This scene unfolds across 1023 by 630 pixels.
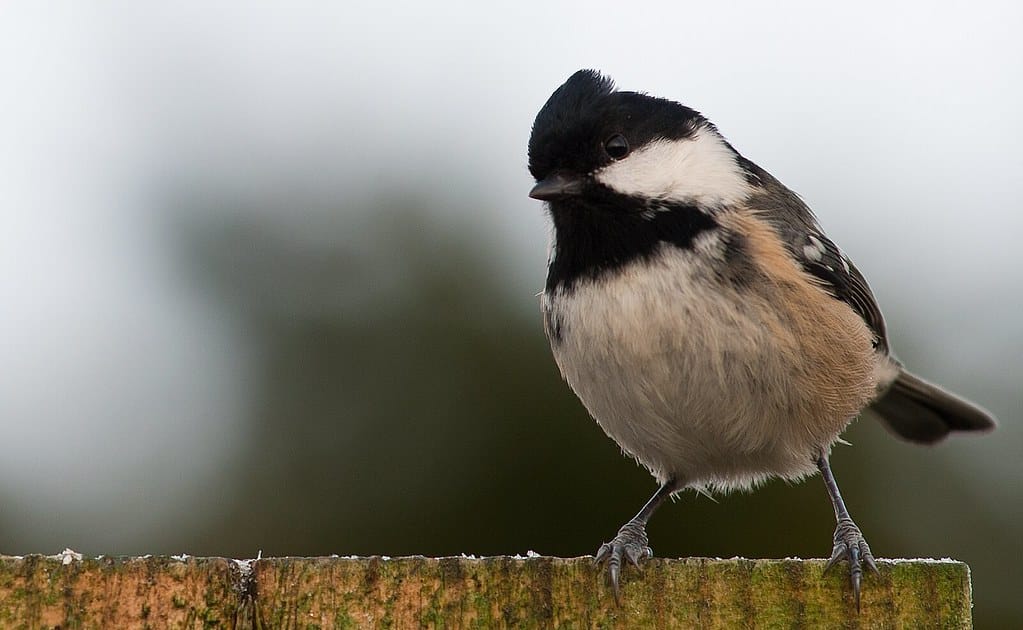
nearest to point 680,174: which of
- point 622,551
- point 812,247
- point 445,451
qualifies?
point 812,247

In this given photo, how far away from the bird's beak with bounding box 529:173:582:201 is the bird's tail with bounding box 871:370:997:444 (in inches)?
76.2

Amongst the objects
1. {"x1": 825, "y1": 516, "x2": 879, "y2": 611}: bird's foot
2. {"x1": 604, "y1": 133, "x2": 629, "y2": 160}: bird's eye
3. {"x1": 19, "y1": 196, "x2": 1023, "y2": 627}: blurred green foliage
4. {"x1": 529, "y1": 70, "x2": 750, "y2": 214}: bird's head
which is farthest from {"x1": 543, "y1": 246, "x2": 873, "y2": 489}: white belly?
{"x1": 19, "y1": 196, "x2": 1023, "y2": 627}: blurred green foliage

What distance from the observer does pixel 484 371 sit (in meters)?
6.92

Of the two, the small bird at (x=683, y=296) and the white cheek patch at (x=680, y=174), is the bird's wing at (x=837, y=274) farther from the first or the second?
the white cheek patch at (x=680, y=174)

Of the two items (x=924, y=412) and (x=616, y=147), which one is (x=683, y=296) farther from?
(x=924, y=412)

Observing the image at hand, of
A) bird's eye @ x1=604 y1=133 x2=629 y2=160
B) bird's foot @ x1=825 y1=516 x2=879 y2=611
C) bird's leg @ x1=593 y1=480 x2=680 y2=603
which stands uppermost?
bird's eye @ x1=604 y1=133 x2=629 y2=160

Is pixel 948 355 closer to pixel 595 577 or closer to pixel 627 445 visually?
pixel 627 445

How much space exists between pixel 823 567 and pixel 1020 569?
530cm

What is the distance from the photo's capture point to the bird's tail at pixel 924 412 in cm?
466

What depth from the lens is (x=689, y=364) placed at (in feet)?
11.3

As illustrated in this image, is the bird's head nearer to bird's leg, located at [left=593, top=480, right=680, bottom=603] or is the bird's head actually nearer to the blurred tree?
bird's leg, located at [left=593, top=480, right=680, bottom=603]

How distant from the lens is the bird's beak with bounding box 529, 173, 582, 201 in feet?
11.6

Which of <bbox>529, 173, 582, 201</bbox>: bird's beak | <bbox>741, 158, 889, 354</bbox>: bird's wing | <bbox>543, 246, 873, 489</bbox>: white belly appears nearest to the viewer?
<bbox>543, 246, 873, 489</bbox>: white belly

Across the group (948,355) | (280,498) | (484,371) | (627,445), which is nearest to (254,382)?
(280,498)
